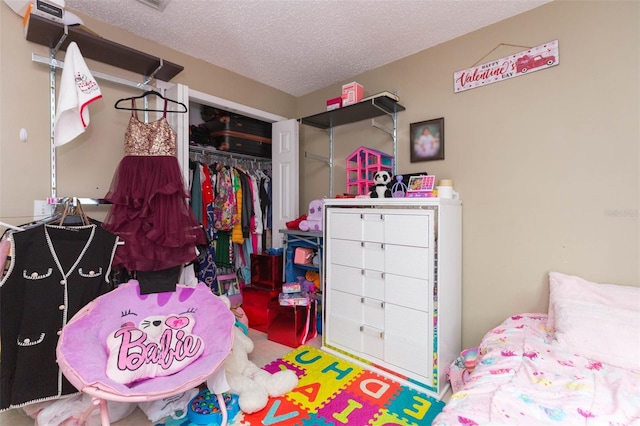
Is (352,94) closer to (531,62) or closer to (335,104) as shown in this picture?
(335,104)

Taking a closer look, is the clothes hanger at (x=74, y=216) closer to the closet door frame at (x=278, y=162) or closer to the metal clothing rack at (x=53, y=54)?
the metal clothing rack at (x=53, y=54)

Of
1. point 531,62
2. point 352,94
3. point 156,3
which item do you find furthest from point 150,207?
point 531,62

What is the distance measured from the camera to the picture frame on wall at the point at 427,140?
2354 millimetres

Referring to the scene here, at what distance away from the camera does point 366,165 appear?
8.52ft

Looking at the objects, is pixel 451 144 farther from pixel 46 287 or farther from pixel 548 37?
pixel 46 287

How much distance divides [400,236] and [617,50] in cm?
162

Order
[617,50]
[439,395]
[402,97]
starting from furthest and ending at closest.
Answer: [402,97]
[439,395]
[617,50]

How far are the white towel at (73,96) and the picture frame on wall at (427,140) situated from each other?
2.25 meters

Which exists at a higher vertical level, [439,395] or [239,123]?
[239,123]

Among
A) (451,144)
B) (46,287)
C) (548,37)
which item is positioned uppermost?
(548,37)

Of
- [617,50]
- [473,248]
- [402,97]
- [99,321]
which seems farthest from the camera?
[402,97]

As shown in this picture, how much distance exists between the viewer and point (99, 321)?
1.59m

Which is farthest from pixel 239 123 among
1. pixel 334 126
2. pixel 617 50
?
pixel 617 50

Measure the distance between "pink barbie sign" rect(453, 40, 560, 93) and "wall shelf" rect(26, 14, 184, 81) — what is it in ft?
6.94
